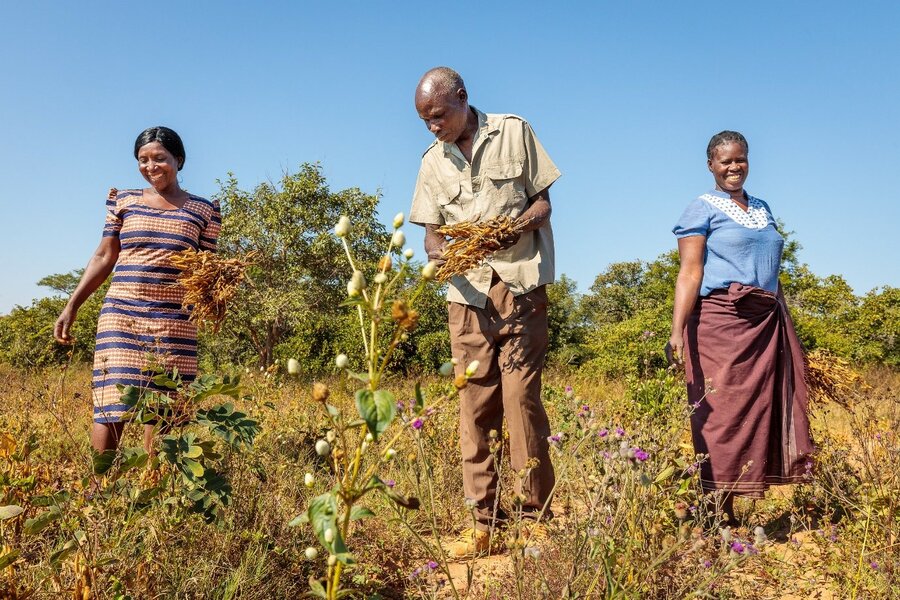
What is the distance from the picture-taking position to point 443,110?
282 centimetres

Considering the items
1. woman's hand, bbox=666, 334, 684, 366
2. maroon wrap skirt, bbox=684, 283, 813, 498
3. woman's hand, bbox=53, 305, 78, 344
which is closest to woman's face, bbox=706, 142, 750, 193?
maroon wrap skirt, bbox=684, 283, 813, 498

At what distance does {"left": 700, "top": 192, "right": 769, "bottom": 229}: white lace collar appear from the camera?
3271 millimetres

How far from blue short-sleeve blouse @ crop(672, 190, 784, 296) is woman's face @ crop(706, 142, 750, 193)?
2.5 inches

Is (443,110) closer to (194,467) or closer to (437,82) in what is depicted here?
(437,82)

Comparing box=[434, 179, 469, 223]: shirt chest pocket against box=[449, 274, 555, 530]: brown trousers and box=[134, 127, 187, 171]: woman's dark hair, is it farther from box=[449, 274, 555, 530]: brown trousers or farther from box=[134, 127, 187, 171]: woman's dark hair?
box=[134, 127, 187, 171]: woman's dark hair

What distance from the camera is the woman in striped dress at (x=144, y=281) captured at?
10.2 feet

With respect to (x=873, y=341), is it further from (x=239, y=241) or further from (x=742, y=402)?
(x=742, y=402)

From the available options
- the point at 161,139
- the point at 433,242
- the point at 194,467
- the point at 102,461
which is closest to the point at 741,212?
the point at 433,242

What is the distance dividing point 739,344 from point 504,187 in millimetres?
1338

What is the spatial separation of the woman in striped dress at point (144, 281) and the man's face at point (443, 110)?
49.1 inches

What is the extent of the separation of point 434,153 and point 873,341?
18313 mm

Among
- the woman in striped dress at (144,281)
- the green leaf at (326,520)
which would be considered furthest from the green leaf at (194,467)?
the green leaf at (326,520)

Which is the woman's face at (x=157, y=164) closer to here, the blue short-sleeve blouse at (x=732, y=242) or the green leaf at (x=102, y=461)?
the green leaf at (x=102, y=461)

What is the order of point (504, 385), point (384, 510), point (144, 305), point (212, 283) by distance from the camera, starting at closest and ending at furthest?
point (212, 283) < point (504, 385) < point (144, 305) < point (384, 510)
